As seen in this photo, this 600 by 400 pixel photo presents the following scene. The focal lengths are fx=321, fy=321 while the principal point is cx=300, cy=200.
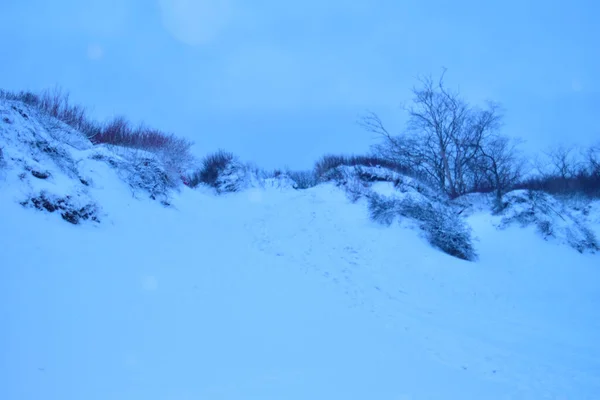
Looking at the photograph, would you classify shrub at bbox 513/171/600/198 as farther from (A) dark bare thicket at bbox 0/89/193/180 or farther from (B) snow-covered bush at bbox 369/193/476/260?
(A) dark bare thicket at bbox 0/89/193/180

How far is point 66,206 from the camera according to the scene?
Result: 5.02 meters

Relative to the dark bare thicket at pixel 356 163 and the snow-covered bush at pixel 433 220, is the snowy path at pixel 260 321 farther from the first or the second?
the dark bare thicket at pixel 356 163

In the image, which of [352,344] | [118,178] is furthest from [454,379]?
[118,178]

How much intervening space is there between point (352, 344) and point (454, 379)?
3.56 feet

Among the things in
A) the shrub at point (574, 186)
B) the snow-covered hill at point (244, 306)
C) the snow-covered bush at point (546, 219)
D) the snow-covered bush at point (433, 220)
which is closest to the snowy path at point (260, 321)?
the snow-covered hill at point (244, 306)

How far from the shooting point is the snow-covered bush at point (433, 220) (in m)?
8.62

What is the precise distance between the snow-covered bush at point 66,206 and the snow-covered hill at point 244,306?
0.02m

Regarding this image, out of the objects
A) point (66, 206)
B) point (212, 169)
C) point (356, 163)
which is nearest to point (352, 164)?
point (356, 163)

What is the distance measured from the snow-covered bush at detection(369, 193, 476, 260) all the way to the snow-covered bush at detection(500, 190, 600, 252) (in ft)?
10.2

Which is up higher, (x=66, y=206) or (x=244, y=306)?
(x=66, y=206)

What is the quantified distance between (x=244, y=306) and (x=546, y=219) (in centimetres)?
1104

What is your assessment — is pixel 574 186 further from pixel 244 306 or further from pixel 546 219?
pixel 244 306

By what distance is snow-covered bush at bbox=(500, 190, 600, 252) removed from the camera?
1014 cm

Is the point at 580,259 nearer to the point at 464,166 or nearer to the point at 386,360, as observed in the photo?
the point at 386,360
